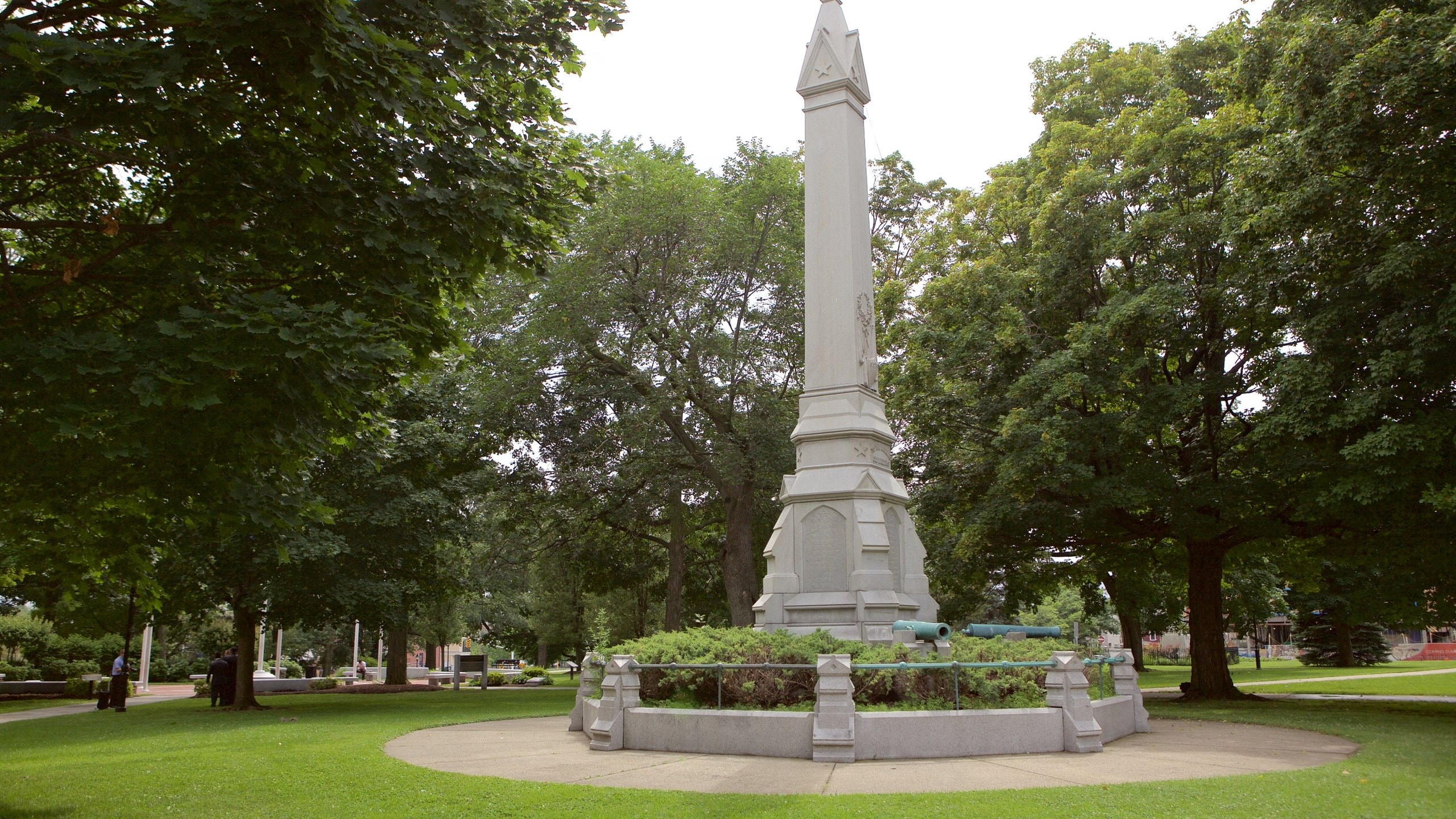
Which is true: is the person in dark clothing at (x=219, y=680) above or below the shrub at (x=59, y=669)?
above

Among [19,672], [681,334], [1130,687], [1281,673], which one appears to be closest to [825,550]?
[1130,687]

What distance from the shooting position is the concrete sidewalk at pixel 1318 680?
31.0m

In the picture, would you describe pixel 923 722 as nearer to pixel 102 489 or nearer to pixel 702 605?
pixel 102 489

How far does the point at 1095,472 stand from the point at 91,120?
2107 centimetres

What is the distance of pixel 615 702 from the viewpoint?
12.5 m

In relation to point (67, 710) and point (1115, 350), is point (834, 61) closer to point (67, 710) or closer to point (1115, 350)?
point (1115, 350)

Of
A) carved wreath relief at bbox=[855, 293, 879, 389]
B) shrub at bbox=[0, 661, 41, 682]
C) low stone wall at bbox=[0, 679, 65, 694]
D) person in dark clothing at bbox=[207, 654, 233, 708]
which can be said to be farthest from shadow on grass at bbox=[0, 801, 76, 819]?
shrub at bbox=[0, 661, 41, 682]

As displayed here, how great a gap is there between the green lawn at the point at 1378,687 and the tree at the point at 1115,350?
Answer: 520 centimetres

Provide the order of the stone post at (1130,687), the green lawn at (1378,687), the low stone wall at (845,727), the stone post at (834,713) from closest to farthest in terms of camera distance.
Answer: the stone post at (834,713), the low stone wall at (845,727), the stone post at (1130,687), the green lawn at (1378,687)

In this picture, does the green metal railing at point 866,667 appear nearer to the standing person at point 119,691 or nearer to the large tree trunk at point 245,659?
the large tree trunk at point 245,659

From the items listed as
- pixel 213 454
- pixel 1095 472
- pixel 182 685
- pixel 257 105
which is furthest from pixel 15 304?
pixel 182 685

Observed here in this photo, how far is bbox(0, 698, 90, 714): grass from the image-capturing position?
2886 centimetres

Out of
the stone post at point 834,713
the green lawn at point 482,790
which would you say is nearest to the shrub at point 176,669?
the green lawn at point 482,790

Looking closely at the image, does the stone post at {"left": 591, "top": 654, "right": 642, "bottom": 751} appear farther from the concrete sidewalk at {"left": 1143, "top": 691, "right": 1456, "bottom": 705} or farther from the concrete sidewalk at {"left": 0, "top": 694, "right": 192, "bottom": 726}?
the concrete sidewalk at {"left": 0, "top": 694, "right": 192, "bottom": 726}
